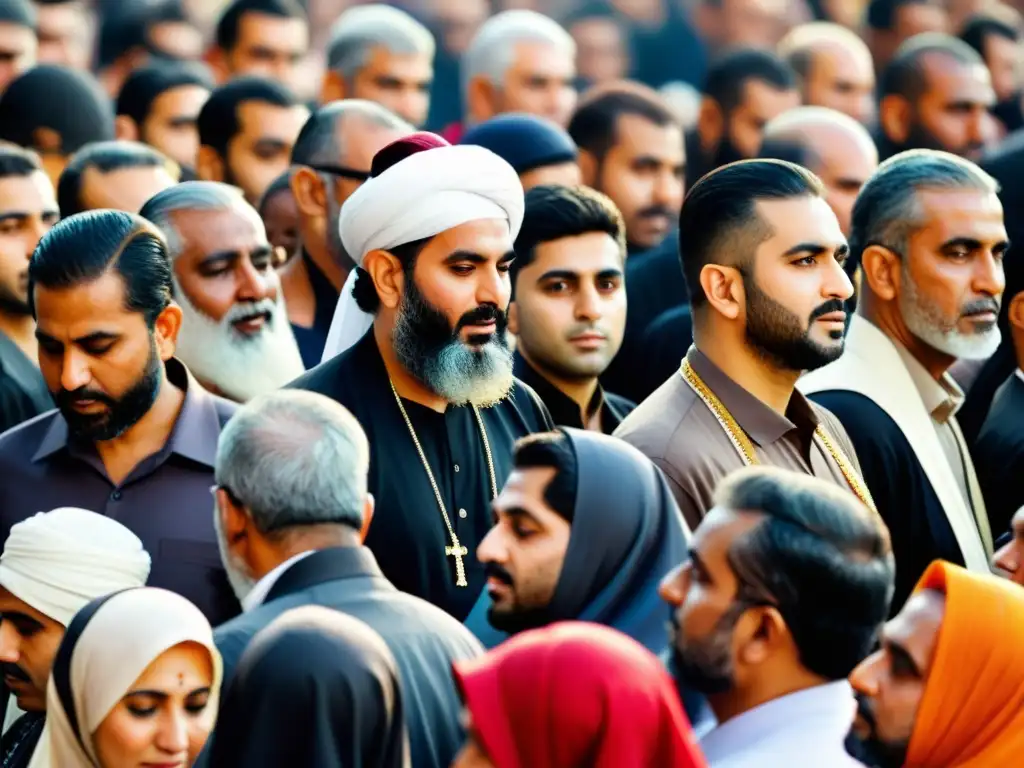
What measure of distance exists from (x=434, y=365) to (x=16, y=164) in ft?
8.03

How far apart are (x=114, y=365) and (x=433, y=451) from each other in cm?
89

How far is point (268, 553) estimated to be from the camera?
5.02m

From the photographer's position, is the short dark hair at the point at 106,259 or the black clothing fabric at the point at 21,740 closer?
the black clothing fabric at the point at 21,740

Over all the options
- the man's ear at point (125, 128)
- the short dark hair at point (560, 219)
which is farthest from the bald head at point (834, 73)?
the short dark hair at point (560, 219)

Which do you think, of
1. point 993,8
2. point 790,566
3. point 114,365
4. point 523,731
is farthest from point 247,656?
point 993,8

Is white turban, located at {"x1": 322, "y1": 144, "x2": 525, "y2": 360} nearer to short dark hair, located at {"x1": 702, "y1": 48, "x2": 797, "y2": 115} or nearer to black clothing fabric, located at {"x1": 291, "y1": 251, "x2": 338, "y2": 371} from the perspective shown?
black clothing fabric, located at {"x1": 291, "y1": 251, "x2": 338, "y2": 371}

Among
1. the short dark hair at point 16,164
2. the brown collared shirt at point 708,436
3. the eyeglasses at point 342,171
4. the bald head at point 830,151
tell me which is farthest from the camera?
the bald head at point 830,151

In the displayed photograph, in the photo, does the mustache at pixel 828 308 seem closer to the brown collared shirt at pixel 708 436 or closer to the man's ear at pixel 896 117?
the brown collared shirt at pixel 708 436

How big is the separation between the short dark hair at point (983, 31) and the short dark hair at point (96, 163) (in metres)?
6.54

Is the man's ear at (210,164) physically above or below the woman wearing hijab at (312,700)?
below

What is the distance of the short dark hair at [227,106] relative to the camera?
32.5 ft

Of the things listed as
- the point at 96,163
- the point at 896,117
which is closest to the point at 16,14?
the point at 96,163

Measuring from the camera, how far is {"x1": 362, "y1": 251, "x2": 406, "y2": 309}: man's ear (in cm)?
654

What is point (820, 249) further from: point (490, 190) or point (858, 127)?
point (858, 127)
